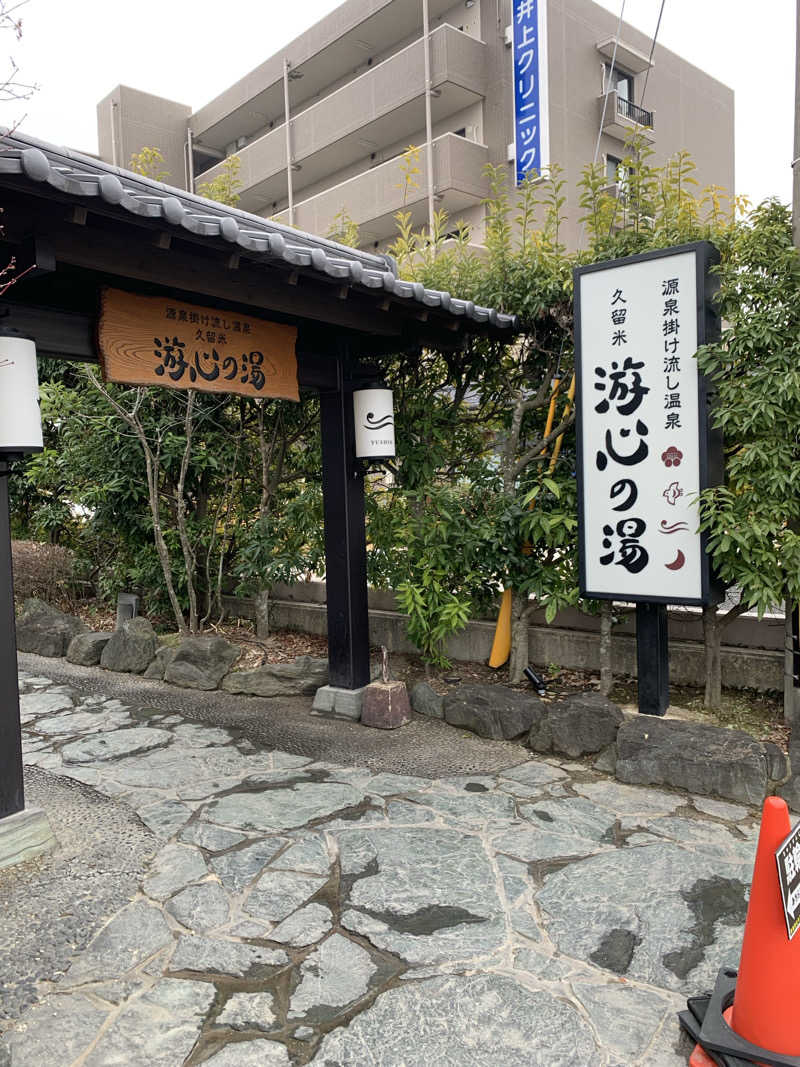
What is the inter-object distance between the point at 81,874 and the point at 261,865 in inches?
38.8

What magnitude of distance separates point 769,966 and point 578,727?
3.11 metres

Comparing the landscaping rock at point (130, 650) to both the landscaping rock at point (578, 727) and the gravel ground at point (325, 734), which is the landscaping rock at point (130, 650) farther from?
the landscaping rock at point (578, 727)

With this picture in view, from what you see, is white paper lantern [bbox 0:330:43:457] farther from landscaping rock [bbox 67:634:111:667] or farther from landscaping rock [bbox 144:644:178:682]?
landscaping rock [bbox 67:634:111:667]

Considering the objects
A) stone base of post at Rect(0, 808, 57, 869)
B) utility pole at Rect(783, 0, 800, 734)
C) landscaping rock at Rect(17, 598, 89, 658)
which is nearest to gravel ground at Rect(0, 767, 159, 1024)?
stone base of post at Rect(0, 808, 57, 869)

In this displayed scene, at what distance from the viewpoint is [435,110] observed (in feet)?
73.2

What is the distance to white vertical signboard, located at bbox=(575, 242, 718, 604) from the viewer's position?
5.59 metres

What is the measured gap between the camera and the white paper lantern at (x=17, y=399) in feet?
13.7

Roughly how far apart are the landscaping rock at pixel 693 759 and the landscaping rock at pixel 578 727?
21 centimetres

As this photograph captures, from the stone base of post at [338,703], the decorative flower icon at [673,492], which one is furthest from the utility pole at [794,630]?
the stone base of post at [338,703]

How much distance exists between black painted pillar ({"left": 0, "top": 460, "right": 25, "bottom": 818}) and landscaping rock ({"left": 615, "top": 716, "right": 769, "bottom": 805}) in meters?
3.93

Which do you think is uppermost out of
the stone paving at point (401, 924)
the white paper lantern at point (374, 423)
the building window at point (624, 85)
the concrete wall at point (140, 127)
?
the concrete wall at point (140, 127)

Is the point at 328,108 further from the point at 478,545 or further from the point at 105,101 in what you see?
the point at 478,545

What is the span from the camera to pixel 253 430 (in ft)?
30.5

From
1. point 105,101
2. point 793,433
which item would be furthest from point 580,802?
point 105,101
